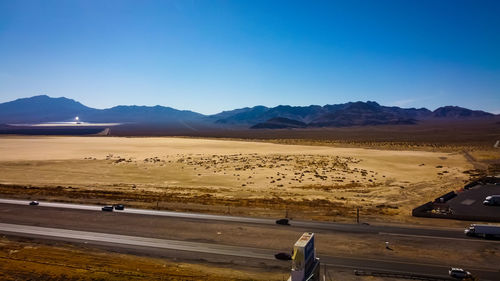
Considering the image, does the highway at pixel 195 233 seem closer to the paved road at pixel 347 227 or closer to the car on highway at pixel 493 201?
the paved road at pixel 347 227

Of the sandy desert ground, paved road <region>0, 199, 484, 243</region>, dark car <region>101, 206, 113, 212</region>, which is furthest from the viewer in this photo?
the sandy desert ground

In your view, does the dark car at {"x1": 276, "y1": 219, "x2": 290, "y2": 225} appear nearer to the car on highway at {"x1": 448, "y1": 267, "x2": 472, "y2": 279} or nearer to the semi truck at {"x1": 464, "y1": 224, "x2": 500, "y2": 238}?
the car on highway at {"x1": 448, "y1": 267, "x2": 472, "y2": 279}

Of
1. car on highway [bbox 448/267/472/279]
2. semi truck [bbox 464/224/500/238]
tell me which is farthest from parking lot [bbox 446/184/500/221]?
car on highway [bbox 448/267/472/279]

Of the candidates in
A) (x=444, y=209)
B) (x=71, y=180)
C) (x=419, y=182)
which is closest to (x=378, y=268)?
(x=444, y=209)

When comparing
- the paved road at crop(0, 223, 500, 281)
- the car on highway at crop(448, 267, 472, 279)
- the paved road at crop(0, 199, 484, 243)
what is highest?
the paved road at crop(0, 199, 484, 243)

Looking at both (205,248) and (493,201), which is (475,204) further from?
(205,248)

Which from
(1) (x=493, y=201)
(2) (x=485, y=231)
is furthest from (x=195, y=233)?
(1) (x=493, y=201)
